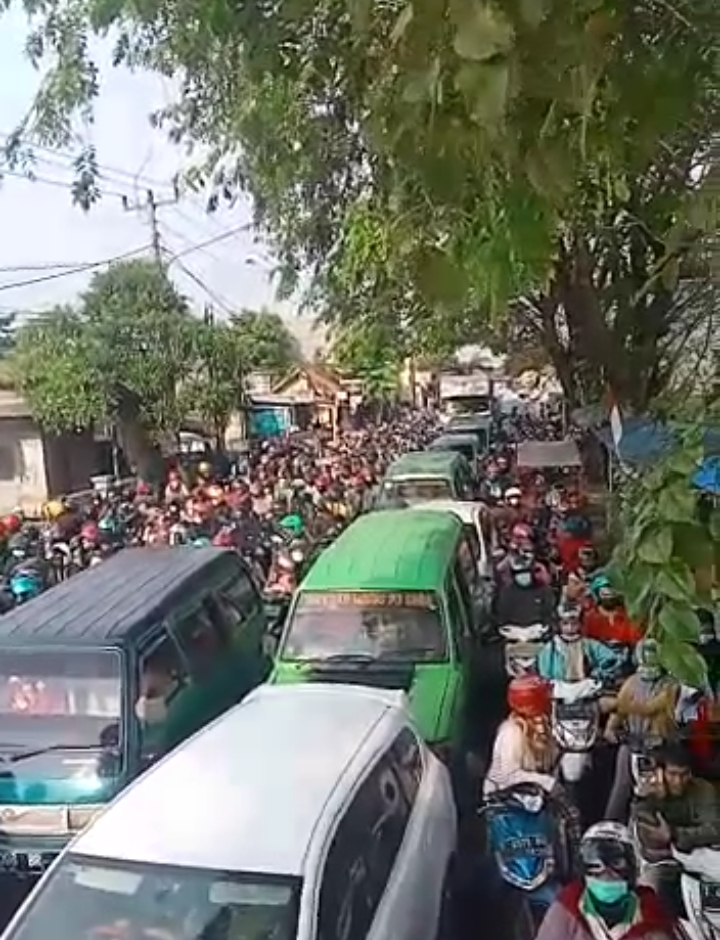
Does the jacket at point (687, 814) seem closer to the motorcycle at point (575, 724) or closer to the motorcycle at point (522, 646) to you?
the motorcycle at point (575, 724)

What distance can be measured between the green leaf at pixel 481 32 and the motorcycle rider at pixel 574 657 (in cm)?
586

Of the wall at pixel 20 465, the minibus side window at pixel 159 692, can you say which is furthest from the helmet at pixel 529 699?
the wall at pixel 20 465

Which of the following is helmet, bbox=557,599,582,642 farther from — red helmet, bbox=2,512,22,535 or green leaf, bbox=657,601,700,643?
red helmet, bbox=2,512,22,535

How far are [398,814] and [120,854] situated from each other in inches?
52.7

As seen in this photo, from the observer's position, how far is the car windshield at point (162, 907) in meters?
4.33

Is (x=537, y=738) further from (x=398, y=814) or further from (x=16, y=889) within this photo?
(x=16, y=889)

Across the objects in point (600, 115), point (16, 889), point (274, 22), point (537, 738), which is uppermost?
point (274, 22)

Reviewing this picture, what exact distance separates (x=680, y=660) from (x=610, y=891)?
79.7 inches

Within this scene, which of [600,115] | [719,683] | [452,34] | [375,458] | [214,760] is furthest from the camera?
[375,458]

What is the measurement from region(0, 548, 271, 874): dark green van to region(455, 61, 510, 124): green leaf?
5608mm

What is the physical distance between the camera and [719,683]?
7.04 m

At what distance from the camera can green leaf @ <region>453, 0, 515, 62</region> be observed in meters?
1.95

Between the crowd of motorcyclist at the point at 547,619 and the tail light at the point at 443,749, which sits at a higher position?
the crowd of motorcyclist at the point at 547,619

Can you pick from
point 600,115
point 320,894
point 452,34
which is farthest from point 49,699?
point 452,34
